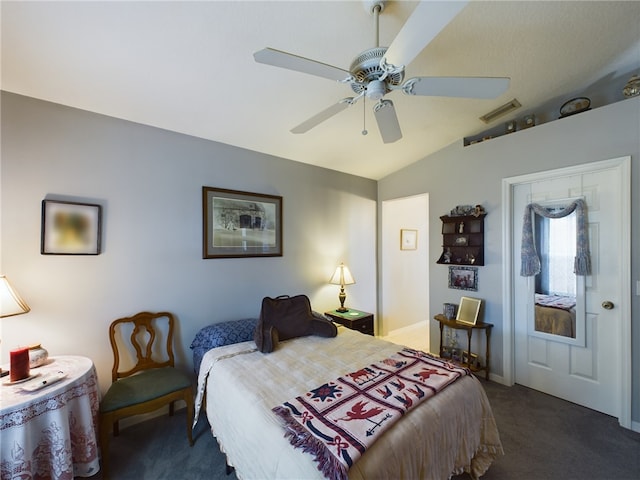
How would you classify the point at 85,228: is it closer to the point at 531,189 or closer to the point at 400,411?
the point at 400,411

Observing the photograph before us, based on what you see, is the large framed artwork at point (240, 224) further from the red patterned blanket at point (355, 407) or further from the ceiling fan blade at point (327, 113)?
the red patterned blanket at point (355, 407)

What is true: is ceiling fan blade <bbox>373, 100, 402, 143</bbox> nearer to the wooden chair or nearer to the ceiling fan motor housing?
the ceiling fan motor housing

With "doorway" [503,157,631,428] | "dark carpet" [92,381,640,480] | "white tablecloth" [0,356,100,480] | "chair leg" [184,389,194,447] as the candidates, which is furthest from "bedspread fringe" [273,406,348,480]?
"doorway" [503,157,631,428]

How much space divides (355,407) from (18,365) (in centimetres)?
190

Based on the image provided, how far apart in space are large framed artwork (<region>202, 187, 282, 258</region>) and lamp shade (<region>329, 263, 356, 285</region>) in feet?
2.73

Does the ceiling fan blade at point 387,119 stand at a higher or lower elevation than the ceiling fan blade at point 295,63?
lower

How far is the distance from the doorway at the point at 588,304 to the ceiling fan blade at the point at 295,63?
2.48 m

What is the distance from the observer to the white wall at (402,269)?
419 cm

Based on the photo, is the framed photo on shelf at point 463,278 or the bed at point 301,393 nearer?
the bed at point 301,393

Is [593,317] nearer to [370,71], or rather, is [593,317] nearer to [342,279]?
[342,279]

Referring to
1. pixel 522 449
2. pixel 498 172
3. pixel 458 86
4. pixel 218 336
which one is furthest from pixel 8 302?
pixel 498 172

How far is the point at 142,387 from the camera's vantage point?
1.92 meters

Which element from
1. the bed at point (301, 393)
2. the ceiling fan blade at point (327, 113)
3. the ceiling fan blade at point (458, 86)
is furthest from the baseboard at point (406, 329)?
the ceiling fan blade at point (458, 86)

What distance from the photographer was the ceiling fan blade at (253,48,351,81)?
3.64 ft
